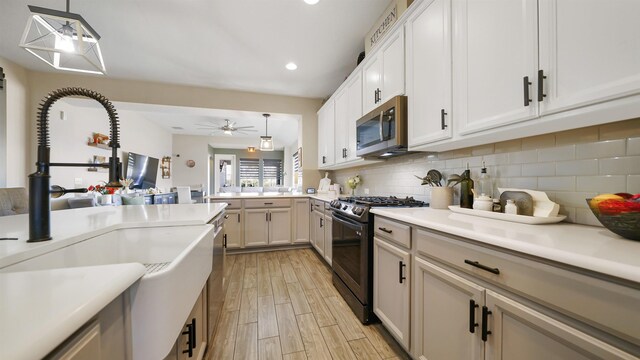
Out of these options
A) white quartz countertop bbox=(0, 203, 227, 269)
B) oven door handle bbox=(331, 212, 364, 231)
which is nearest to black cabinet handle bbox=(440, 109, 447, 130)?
oven door handle bbox=(331, 212, 364, 231)

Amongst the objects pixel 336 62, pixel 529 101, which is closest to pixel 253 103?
pixel 336 62

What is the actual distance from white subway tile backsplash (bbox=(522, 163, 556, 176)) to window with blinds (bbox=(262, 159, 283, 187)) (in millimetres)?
8901

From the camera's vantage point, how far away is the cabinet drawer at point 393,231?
54.0 inches

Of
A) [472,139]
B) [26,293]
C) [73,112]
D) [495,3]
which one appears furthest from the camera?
[73,112]

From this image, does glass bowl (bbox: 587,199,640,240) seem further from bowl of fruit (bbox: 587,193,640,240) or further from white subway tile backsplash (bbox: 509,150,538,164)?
white subway tile backsplash (bbox: 509,150,538,164)

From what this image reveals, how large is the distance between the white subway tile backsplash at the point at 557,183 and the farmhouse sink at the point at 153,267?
68.3 inches

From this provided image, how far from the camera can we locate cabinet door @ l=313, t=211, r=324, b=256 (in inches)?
120

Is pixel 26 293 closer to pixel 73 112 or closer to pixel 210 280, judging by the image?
pixel 210 280

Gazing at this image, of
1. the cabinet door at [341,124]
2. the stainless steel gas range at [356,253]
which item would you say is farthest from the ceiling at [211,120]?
the stainless steel gas range at [356,253]

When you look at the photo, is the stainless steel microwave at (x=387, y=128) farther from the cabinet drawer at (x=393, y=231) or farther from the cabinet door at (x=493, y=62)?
the cabinet drawer at (x=393, y=231)

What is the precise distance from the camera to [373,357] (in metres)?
1.45

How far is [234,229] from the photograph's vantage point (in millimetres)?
3441

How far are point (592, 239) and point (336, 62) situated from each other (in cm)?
289

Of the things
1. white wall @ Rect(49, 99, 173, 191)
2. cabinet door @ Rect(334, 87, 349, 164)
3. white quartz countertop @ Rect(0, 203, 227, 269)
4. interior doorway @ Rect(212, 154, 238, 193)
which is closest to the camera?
white quartz countertop @ Rect(0, 203, 227, 269)
